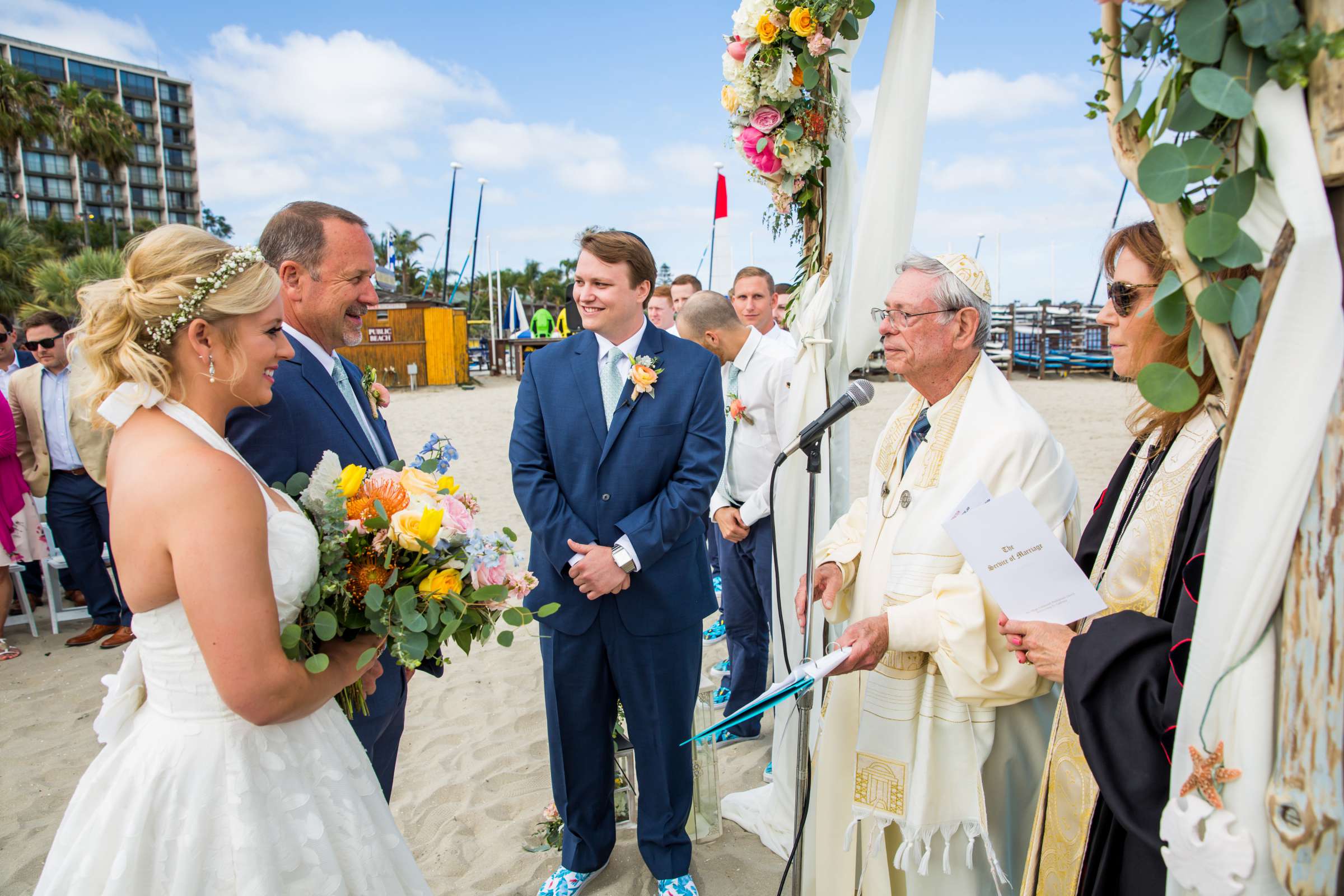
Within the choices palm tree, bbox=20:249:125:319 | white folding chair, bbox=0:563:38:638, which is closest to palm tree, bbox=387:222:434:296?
palm tree, bbox=20:249:125:319

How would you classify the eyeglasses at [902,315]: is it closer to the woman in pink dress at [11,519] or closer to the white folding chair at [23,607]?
the woman in pink dress at [11,519]

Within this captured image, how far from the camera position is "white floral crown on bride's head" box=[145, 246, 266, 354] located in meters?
1.70

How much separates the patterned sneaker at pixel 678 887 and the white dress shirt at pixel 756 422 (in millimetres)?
1825

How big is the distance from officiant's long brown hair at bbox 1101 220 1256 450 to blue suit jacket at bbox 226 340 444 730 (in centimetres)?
194

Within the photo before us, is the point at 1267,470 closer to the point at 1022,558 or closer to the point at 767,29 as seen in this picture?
the point at 1022,558

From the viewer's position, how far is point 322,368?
236cm

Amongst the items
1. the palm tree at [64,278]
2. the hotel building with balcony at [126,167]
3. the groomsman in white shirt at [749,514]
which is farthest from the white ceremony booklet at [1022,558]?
the hotel building with balcony at [126,167]

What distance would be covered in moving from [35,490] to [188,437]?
5.43 m

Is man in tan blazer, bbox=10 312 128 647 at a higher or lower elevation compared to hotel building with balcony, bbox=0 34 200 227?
lower

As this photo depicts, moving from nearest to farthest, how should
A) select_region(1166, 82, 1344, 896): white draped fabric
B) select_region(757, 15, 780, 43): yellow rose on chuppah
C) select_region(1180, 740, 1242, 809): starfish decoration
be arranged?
select_region(1166, 82, 1344, 896): white draped fabric < select_region(1180, 740, 1242, 809): starfish decoration < select_region(757, 15, 780, 43): yellow rose on chuppah

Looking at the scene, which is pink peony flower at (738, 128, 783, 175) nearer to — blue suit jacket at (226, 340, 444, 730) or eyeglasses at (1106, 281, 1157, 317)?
eyeglasses at (1106, 281, 1157, 317)

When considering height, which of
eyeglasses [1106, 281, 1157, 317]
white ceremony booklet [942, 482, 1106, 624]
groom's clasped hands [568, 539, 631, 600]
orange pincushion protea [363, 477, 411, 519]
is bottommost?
groom's clasped hands [568, 539, 631, 600]

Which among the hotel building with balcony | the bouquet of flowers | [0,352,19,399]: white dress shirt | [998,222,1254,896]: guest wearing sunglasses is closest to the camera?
[998,222,1254,896]: guest wearing sunglasses

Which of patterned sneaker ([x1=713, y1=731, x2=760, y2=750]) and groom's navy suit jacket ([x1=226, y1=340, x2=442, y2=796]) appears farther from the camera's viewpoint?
patterned sneaker ([x1=713, y1=731, x2=760, y2=750])
